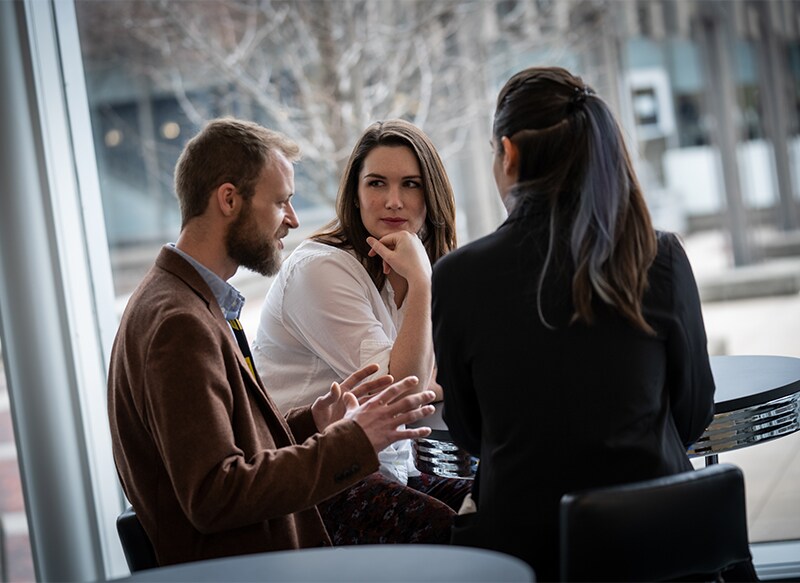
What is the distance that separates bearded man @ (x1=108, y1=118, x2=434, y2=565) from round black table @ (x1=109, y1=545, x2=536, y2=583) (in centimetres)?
24

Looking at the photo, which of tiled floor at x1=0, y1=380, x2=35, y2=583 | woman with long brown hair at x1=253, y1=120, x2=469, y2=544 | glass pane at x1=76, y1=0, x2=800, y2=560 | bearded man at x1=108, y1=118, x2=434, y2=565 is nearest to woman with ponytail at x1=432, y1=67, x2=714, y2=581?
bearded man at x1=108, y1=118, x2=434, y2=565

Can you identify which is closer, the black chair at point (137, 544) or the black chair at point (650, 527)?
the black chair at point (650, 527)

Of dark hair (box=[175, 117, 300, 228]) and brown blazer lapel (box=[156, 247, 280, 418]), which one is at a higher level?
dark hair (box=[175, 117, 300, 228])

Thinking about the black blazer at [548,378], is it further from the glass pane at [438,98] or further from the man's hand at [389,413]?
the glass pane at [438,98]

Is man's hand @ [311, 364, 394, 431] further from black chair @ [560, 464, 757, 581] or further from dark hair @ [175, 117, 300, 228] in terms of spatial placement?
black chair @ [560, 464, 757, 581]

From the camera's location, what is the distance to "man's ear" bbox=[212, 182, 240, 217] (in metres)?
1.79

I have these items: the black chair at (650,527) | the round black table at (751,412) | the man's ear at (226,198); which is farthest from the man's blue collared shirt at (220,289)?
the round black table at (751,412)

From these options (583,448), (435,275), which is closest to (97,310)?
(435,275)

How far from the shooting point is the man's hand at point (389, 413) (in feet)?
5.52

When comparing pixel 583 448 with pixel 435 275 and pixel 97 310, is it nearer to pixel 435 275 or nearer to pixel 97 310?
pixel 435 275

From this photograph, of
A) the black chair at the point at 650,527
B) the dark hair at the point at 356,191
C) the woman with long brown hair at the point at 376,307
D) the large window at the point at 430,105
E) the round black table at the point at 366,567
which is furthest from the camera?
the large window at the point at 430,105

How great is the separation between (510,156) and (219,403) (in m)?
0.61

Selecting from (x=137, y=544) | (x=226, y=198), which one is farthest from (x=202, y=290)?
(x=137, y=544)

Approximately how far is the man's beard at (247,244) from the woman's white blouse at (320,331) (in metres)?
0.37
